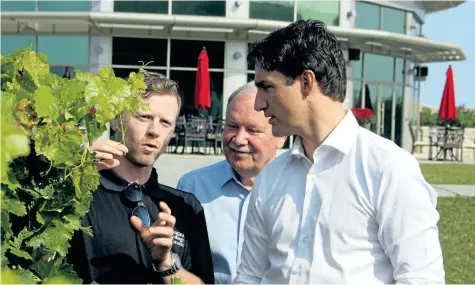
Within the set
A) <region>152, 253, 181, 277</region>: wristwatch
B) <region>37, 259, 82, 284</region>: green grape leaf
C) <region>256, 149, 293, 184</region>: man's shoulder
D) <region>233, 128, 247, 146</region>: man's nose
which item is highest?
<region>233, 128, 247, 146</region>: man's nose

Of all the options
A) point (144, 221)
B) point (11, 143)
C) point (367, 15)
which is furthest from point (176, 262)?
point (367, 15)

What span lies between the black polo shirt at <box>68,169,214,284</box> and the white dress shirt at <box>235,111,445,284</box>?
A: 0.88ft

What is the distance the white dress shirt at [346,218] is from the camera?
202 cm

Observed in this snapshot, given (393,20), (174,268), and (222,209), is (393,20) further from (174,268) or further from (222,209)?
(174,268)

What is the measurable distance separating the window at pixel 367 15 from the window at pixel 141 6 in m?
6.91

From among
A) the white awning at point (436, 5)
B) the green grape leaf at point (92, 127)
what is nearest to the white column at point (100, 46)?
the white awning at point (436, 5)

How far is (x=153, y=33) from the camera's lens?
21.8 m

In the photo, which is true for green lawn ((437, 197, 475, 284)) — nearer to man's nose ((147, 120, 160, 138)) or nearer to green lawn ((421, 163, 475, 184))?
green lawn ((421, 163, 475, 184))

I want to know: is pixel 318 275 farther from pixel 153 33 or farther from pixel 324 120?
pixel 153 33

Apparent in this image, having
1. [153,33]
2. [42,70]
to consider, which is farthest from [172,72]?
[42,70]

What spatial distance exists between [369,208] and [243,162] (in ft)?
3.83

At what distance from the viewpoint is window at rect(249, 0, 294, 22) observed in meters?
22.4

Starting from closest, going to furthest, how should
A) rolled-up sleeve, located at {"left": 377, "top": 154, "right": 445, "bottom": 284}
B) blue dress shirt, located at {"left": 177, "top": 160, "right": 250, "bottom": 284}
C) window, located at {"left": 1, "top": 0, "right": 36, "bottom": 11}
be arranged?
1. rolled-up sleeve, located at {"left": 377, "top": 154, "right": 445, "bottom": 284}
2. blue dress shirt, located at {"left": 177, "top": 160, "right": 250, "bottom": 284}
3. window, located at {"left": 1, "top": 0, "right": 36, "bottom": 11}

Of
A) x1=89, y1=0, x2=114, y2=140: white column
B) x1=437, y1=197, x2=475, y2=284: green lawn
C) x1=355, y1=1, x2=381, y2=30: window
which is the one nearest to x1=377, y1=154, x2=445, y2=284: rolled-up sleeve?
x1=437, y1=197, x2=475, y2=284: green lawn
